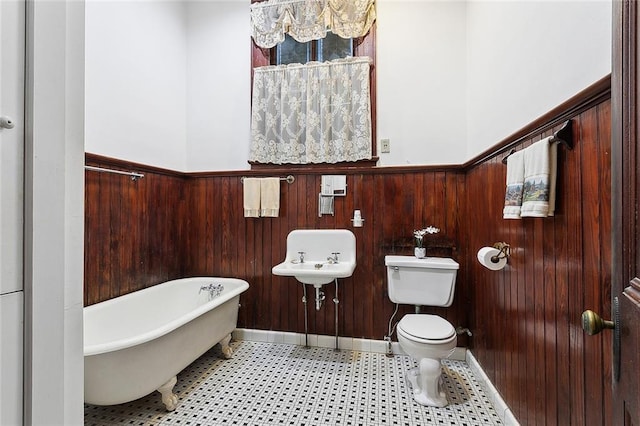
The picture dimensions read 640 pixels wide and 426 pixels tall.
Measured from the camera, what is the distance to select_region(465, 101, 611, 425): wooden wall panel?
954mm

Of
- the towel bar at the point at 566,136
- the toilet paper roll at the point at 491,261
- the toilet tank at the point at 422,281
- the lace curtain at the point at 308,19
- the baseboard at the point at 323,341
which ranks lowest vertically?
the baseboard at the point at 323,341

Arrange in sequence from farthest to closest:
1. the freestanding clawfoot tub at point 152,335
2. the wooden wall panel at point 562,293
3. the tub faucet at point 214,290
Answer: the tub faucet at point 214,290
the freestanding clawfoot tub at point 152,335
the wooden wall panel at point 562,293

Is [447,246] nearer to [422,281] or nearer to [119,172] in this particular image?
[422,281]

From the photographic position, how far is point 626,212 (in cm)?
58

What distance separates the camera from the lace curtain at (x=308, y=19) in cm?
245

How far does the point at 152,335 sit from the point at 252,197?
1.34 meters

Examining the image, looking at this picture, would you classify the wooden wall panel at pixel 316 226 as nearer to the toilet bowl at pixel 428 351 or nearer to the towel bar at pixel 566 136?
the toilet bowl at pixel 428 351

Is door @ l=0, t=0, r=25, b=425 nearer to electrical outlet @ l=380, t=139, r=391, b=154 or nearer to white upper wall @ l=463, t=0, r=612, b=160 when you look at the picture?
white upper wall @ l=463, t=0, r=612, b=160

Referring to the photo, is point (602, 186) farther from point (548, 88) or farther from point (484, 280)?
point (484, 280)

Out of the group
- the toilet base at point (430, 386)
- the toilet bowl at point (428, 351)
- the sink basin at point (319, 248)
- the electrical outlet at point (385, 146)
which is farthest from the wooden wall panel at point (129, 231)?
the toilet base at point (430, 386)

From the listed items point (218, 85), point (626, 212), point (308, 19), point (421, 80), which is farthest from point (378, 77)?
point (626, 212)

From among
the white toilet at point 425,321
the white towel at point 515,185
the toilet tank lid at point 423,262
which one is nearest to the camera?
the white towel at point 515,185

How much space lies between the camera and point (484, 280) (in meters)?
1.98

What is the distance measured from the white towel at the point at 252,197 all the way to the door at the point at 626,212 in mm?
2299
